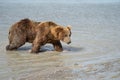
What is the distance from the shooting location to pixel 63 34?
8617mm

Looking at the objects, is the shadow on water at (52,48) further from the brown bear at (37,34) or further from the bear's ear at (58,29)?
the bear's ear at (58,29)

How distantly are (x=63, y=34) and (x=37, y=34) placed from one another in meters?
0.69

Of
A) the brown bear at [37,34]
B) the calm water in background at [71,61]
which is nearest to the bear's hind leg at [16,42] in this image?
the brown bear at [37,34]

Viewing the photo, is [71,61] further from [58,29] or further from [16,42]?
[16,42]

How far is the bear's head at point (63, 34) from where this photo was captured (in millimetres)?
8562

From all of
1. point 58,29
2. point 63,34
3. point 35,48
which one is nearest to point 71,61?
point 63,34

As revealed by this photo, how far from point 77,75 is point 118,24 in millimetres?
8494

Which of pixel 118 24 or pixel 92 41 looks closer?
pixel 92 41

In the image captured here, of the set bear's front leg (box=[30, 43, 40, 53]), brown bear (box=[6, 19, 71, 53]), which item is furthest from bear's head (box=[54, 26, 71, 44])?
bear's front leg (box=[30, 43, 40, 53])

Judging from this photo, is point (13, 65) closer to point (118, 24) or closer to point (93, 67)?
point (93, 67)

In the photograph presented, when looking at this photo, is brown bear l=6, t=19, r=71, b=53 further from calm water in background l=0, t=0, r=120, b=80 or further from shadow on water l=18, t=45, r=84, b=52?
shadow on water l=18, t=45, r=84, b=52

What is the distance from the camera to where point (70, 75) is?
6715 millimetres

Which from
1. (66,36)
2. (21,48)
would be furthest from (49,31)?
(21,48)

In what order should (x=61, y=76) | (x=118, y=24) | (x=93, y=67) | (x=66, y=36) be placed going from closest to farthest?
(x=61, y=76) → (x=93, y=67) → (x=66, y=36) → (x=118, y=24)
